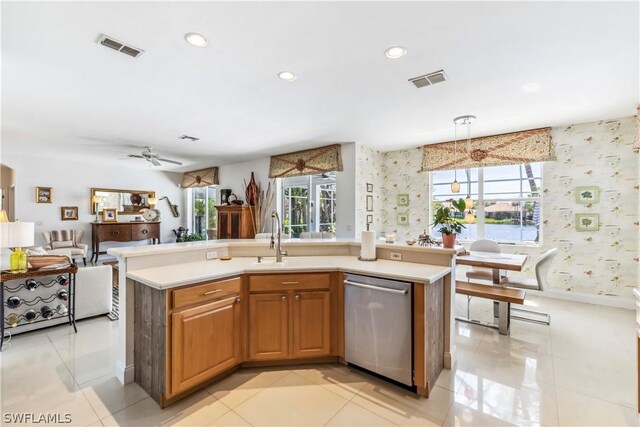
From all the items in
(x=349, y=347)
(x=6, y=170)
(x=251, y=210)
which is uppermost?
(x=6, y=170)

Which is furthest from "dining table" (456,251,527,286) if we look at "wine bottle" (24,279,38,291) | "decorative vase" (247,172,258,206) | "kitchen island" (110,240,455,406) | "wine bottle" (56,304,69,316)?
"wine bottle" (24,279,38,291)

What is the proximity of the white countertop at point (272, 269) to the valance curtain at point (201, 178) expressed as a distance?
558 centimetres

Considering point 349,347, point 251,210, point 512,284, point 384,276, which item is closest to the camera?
point 384,276

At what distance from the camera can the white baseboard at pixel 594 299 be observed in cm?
387

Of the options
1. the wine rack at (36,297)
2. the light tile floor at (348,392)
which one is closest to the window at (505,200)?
the light tile floor at (348,392)

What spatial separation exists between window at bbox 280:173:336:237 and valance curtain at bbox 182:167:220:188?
94.9 inches

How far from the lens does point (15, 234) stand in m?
2.60

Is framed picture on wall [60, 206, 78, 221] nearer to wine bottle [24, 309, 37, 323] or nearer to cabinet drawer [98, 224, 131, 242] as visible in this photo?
cabinet drawer [98, 224, 131, 242]

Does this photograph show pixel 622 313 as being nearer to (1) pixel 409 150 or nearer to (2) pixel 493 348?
(2) pixel 493 348

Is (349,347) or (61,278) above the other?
(61,278)

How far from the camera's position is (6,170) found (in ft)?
22.0

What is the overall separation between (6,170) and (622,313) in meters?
12.1

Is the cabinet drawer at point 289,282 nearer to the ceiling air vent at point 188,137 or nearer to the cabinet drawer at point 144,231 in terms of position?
the ceiling air vent at point 188,137

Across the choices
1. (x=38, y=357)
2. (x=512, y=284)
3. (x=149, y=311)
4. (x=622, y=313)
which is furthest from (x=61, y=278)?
(x=622, y=313)
